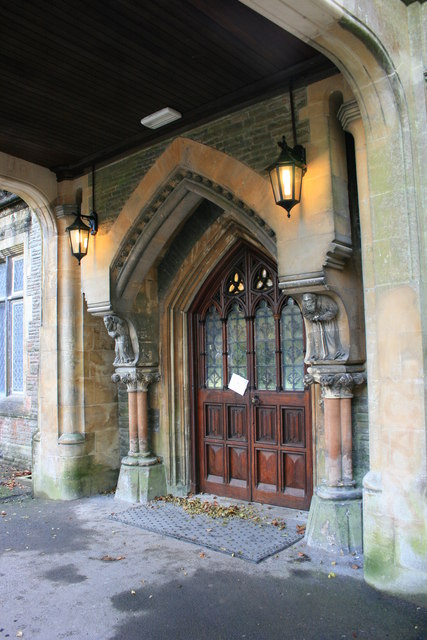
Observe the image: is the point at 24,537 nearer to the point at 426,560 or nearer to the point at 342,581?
the point at 342,581

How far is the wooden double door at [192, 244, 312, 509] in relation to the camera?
20.2 ft

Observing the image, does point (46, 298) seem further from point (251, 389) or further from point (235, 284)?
point (251, 389)

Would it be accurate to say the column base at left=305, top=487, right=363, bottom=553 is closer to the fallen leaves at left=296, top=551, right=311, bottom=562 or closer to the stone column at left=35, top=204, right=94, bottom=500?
the fallen leaves at left=296, top=551, right=311, bottom=562

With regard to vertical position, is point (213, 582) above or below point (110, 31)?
below

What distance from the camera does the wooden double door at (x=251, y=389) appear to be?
6145 mm

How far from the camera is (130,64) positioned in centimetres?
492

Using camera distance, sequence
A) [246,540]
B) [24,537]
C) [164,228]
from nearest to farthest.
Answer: [246,540] < [24,537] < [164,228]

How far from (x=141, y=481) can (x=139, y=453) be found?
35 centimetres

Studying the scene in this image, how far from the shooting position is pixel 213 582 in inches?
173

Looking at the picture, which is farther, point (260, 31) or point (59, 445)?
point (59, 445)

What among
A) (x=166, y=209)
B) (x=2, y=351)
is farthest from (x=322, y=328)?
(x=2, y=351)

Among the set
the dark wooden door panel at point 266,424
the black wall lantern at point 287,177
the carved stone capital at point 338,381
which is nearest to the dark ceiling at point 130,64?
the black wall lantern at point 287,177

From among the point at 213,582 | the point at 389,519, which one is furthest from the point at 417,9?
the point at 213,582

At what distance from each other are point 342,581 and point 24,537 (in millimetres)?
3327
